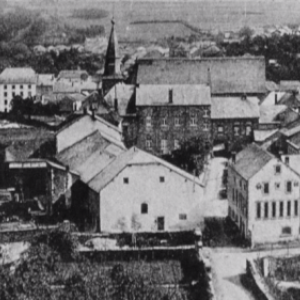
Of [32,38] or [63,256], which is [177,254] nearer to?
[63,256]

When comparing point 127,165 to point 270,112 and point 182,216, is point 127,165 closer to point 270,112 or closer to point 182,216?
point 182,216

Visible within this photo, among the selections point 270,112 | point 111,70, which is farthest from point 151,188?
point 111,70

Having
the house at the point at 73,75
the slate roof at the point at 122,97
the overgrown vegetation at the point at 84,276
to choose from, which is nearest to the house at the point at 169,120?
the slate roof at the point at 122,97

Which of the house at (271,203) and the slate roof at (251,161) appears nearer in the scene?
the house at (271,203)

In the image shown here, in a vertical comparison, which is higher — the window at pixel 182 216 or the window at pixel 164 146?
the window at pixel 164 146

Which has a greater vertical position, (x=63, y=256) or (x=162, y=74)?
(x=162, y=74)

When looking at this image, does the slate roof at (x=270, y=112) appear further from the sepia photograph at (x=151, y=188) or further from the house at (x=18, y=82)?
the house at (x=18, y=82)

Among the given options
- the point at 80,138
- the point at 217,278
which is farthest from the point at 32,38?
the point at 217,278
